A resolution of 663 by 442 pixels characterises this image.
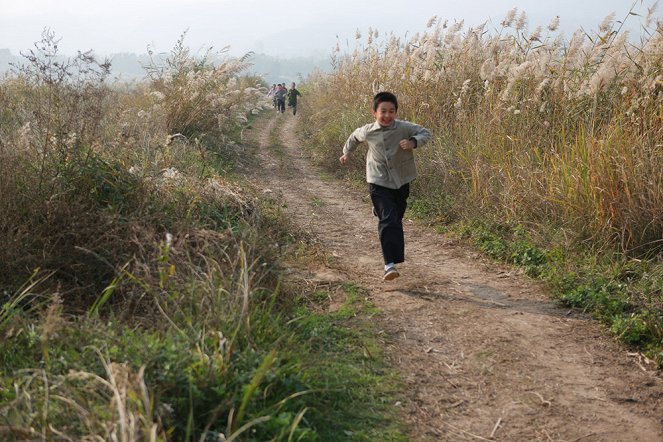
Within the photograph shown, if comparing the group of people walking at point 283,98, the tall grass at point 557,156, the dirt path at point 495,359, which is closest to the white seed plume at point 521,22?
the tall grass at point 557,156

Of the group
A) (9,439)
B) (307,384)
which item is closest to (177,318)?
(307,384)

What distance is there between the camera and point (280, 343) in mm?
3670

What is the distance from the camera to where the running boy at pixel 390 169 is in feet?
18.0

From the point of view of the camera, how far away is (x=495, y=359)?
408 cm

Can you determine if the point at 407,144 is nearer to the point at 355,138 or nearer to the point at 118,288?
the point at 355,138

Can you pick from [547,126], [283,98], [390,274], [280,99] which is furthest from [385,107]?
[283,98]

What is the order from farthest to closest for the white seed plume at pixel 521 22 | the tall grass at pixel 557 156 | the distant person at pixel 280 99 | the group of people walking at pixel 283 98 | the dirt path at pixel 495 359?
the distant person at pixel 280 99 → the group of people walking at pixel 283 98 → the white seed plume at pixel 521 22 → the tall grass at pixel 557 156 → the dirt path at pixel 495 359

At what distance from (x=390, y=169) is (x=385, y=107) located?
541mm

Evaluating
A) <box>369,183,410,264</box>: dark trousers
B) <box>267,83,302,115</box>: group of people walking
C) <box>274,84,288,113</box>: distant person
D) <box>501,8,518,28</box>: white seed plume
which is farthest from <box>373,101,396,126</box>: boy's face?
<box>274,84,288,113</box>: distant person

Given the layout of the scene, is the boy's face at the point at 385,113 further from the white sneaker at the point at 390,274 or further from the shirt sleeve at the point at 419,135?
the white sneaker at the point at 390,274

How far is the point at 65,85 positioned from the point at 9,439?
379 cm

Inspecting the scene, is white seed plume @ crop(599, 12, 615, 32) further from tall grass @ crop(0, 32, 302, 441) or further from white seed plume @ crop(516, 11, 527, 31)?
tall grass @ crop(0, 32, 302, 441)

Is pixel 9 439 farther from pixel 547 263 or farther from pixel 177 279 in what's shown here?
pixel 547 263

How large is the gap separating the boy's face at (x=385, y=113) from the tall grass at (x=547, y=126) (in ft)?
5.85
